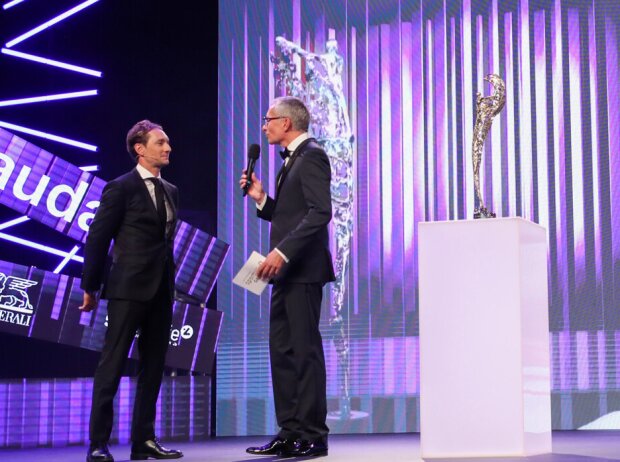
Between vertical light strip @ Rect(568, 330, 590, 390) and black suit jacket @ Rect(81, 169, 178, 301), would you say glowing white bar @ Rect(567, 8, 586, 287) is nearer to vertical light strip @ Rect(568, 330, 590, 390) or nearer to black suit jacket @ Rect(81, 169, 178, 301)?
vertical light strip @ Rect(568, 330, 590, 390)

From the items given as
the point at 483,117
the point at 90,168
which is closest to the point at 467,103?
the point at 483,117

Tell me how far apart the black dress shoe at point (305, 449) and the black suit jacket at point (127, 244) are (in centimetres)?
74

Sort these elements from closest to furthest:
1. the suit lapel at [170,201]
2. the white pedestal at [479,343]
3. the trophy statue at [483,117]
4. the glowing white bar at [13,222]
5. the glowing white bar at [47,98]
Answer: the white pedestal at [479,343] → the suit lapel at [170,201] → the trophy statue at [483,117] → the glowing white bar at [13,222] → the glowing white bar at [47,98]

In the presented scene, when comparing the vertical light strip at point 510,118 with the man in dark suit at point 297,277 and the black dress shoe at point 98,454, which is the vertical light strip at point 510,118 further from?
the black dress shoe at point 98,454

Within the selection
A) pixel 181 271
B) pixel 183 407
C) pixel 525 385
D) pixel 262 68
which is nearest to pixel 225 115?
pixel 262 68

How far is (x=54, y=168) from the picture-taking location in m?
4.92

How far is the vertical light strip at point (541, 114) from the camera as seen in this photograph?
5.09 metres

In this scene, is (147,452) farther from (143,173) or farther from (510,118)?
(510,118)

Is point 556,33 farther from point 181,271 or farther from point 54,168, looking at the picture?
point 54,168

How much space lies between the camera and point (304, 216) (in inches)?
134

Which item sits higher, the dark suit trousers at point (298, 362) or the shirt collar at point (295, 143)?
the shirt collar at point (295, 143)

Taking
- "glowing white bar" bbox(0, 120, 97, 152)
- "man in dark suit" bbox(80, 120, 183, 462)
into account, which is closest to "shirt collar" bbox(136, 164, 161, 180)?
"man in dark suit" bbox(80, 120, 183, 462)

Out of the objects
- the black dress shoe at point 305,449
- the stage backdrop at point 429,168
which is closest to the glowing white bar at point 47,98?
the stage backdrop at point 429,168

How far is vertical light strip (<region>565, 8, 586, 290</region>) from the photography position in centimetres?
503
